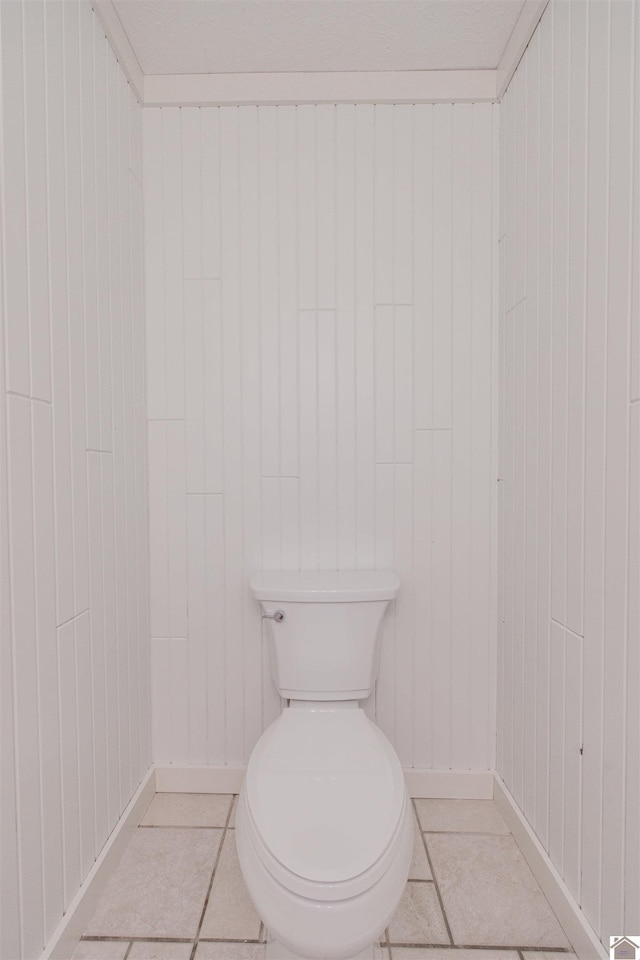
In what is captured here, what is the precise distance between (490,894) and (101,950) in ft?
2.99

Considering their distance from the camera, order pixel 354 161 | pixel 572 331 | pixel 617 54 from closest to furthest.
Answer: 1. pixel 617 54
2. pixel 572 331
3. pixel 354 161

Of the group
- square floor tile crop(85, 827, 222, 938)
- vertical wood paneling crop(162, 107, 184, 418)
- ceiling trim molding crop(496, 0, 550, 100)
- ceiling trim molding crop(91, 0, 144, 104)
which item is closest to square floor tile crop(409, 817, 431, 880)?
square floor tile crop(85, 827, 222, 938)

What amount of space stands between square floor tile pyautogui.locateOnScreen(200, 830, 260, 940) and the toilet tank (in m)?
0.45

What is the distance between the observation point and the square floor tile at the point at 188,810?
1597 millimetres

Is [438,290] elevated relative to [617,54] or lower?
lower

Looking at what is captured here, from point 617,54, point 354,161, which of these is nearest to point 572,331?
point 617,54

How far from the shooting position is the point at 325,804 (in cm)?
109

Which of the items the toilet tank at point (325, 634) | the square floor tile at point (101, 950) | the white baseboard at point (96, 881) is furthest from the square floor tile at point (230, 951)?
the toilet tank at point (325, 634)

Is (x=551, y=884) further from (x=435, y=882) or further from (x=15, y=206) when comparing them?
(x=15, y=206)

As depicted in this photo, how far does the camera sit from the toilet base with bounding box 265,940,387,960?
114cm

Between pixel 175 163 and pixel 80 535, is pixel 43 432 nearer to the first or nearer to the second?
pixel 80 535

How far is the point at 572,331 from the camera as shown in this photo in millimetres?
1200

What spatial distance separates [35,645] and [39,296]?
688 millimetres

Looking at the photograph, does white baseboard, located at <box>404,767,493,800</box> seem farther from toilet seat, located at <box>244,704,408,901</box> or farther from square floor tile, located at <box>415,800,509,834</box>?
toilet seat, located at <box>244,704,408,901</box>
